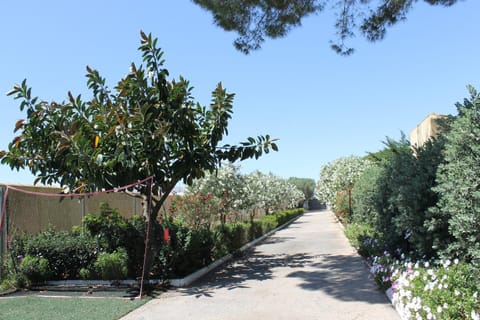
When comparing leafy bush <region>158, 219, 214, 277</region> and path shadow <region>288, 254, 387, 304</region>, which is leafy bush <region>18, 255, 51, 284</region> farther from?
path shadow <region>288, 254, 387, 304</region>

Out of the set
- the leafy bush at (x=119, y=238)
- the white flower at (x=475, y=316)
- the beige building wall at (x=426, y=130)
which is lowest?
the white flower at (x=475, y=316)

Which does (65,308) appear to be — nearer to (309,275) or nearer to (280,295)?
(280,295)

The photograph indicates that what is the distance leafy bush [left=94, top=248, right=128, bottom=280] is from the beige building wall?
22.6 ft

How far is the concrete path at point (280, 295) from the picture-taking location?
6.45 m

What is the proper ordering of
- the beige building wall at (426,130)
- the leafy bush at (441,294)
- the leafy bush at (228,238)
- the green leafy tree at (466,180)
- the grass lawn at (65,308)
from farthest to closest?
1. the leafy bush at (228,238)
2. the beige building wall at (426,130)
3. the grass lawn at (65,308)
4. the green leafy tree at (466,180)
5. the leafy bush at (441,294)

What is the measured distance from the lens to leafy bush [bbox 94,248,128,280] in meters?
8.70

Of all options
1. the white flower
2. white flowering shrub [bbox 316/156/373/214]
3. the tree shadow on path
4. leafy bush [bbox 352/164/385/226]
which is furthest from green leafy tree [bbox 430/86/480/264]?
white flowering shrub [bbox 316/156/373/214]

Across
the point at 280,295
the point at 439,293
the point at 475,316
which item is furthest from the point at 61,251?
the point at 475,316

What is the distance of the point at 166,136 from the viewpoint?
27.7 ft

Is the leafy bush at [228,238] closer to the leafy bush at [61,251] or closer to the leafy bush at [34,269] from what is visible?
the leafy bush at [61,251]

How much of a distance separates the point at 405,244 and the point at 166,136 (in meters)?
5.48

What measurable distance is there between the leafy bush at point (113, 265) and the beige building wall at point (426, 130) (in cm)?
688

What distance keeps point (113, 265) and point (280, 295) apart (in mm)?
3465

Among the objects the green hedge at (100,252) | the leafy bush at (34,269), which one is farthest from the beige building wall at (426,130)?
the leafy bush at (34,269)
